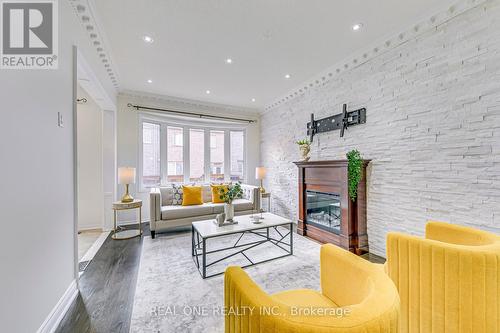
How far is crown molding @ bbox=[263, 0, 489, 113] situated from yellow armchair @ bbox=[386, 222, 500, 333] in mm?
2276

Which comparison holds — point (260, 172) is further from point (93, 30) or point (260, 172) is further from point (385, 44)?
point (93, 30)

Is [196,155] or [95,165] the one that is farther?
[196,155]

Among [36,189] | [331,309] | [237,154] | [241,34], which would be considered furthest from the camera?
[237,154]

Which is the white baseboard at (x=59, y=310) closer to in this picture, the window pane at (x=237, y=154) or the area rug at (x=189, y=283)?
the area rug at (x=189, y=283)

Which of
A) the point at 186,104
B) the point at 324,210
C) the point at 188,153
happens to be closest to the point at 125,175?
the point at 188,153

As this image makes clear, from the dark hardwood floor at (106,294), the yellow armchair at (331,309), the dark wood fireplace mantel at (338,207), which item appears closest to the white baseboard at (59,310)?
the dark hardwood floor at (106,294)

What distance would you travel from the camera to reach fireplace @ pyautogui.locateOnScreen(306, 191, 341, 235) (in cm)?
317

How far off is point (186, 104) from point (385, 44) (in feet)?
13.2

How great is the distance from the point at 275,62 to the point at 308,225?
282 cm

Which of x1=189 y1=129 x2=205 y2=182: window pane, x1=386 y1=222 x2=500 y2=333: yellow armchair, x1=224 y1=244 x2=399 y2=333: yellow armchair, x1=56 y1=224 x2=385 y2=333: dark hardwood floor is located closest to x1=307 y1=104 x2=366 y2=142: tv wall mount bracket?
x1=56 y1=224 x2=385 y2=333: dark hardwood floor

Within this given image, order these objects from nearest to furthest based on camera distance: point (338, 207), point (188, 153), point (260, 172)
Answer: point (338, 207)
point (188, 153)
point (260, 172)

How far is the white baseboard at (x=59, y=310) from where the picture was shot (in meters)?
1.49

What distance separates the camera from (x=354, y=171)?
2850mm

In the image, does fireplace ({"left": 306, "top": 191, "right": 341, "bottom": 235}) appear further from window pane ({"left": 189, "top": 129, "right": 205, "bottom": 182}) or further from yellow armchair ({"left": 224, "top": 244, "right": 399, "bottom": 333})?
window pane ({"left": 189, "top": 129, "right": 205, "bottom": 182})
